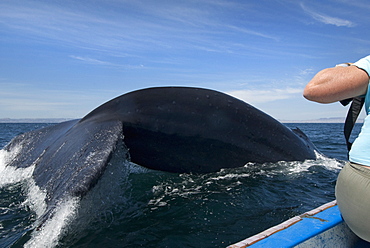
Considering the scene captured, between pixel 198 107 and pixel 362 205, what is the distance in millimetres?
2777

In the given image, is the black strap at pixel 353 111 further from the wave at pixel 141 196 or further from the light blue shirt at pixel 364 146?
the wave at pixel 141 196

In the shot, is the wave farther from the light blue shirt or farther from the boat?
the light blue shirt

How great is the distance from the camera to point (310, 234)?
7.72 ft

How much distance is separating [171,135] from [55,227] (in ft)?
7.13

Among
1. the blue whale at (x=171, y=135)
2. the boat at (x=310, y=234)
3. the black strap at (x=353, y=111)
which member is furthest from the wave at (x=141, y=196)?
the black strap at (x=353, y=111)

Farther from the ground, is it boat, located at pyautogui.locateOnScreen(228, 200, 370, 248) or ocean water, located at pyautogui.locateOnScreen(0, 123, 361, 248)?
boat, located at pyautogui.locateOnScreen(228, 200, 370, 248)

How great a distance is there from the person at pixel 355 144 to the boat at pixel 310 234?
33cm

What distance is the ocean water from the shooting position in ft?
10.1

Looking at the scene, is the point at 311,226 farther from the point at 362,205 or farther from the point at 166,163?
the point at 166,163

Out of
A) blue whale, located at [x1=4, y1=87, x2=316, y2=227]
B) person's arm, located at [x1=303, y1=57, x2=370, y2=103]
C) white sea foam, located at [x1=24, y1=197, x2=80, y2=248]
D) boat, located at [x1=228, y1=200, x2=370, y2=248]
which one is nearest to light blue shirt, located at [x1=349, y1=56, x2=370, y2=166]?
person's arm, located at [x1=303, y1=57, x2=370, y2=103]

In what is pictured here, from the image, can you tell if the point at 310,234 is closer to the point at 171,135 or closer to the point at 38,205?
the point at 171,135

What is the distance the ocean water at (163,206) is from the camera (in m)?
3.08

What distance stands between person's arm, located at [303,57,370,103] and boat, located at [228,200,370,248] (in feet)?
3.45

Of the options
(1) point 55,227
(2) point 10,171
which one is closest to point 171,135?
(1) point 55,227
